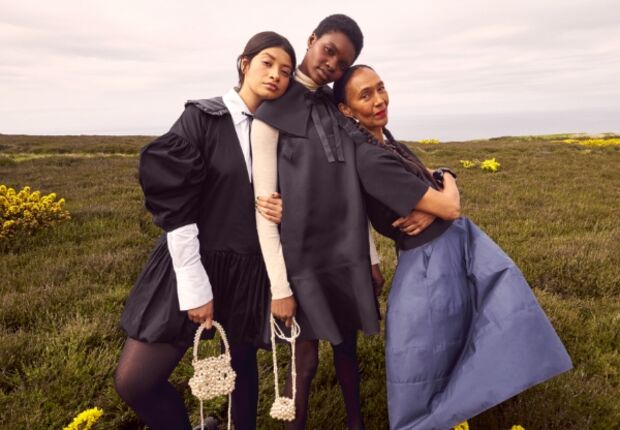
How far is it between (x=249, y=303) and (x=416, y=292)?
0.92 metres

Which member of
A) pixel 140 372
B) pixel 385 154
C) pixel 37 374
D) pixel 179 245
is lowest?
pixel 37 374

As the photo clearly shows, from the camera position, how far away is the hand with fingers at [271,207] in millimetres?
2166

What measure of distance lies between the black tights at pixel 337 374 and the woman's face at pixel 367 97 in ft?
4.41

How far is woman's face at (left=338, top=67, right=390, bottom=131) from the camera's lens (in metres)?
2.34

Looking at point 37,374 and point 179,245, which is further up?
point 179,245

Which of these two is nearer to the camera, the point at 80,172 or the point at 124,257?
the point at 124,257

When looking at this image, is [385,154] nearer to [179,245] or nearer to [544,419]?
[179,245]

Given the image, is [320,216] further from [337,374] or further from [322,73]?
[337,374]

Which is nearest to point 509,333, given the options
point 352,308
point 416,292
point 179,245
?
point 416,292

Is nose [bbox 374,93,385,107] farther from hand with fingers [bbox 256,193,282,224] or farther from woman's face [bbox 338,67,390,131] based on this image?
hand with fingers [bbox 256,193,282,224]

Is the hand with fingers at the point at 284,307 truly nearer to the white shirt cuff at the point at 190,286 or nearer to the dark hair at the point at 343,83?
the white shirt cuff at the point at 190,286

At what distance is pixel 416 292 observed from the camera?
89.9 inches

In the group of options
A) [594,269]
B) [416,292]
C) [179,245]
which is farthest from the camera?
[594,269]

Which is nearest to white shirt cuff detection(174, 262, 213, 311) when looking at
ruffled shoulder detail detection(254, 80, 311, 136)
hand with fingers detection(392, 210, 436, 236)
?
ruffled shoulder detail detection(254, 80, 311, 136)
